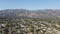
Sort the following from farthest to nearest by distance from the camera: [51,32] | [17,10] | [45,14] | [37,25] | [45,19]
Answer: [17,10]
[45,14]
[45,19]
[37,25]
[51,32]

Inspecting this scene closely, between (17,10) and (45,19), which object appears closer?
(45,19)

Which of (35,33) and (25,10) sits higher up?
(25,10)

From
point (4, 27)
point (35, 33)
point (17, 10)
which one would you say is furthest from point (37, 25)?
point (17, 10)

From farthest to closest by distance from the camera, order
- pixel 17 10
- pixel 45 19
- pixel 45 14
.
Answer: pixel 17 10, pixel 45 14, pixel 45 19

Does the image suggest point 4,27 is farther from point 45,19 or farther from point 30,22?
point 45,19

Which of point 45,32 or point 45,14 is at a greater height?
point 45,14

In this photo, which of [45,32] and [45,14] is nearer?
[45,32]

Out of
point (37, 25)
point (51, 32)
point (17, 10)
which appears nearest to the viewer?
point (51, 32)

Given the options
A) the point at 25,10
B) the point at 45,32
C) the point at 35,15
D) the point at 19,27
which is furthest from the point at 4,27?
the point at 25,10

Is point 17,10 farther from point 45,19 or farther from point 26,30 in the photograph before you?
point 26,30

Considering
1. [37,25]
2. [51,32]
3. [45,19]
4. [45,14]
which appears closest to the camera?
[51,32]
